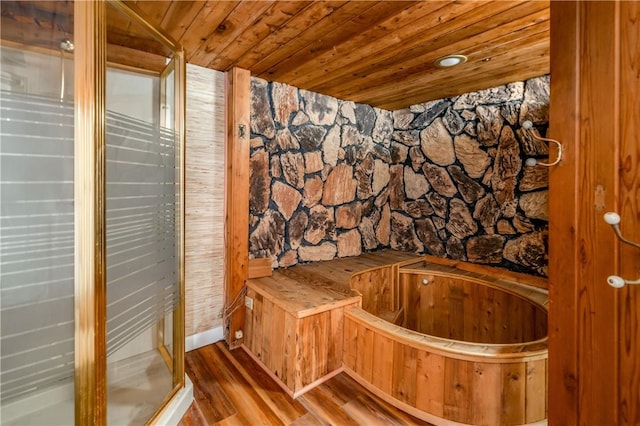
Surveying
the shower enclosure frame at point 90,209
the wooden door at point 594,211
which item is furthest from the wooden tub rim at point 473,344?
the shower enclosure frame at point 90,209

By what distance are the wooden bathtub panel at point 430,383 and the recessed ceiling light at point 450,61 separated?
193cm

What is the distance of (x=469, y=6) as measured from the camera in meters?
1.45

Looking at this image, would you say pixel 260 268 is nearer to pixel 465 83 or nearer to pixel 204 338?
pixel 204 338

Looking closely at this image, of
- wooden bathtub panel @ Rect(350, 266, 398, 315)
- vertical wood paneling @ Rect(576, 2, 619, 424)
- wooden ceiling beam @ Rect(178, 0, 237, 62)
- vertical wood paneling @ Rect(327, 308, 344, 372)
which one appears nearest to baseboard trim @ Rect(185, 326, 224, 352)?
vertical wood paneling @ Rect(327, 308, 344, 372)

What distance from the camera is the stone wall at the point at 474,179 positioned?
2416 mm

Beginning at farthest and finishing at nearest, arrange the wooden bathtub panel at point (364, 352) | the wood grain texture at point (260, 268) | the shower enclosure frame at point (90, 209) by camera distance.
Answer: the wood grain texture at point (260, 268)
the wooden bathtub panel at point (364, 352)
the shower enclosure frame at point (90, 209)

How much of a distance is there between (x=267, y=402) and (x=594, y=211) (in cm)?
179

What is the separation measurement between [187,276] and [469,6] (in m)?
2.43

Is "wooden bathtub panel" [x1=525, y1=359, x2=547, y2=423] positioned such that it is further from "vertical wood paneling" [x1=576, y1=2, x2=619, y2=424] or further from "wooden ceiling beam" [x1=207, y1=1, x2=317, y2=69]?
"wooden ceiling beam" [x1=207, y1=1, x2=317, y2=69]

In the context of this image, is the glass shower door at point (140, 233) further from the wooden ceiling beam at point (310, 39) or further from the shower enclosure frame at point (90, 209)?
the wooden ceiling beam at point (310, 39)

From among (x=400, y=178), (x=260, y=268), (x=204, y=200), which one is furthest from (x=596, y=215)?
(x=400, y=178)

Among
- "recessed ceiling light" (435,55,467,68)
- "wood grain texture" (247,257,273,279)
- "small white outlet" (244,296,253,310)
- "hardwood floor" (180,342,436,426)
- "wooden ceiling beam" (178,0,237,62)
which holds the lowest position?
"hardwood floor" (180,342,436,426)

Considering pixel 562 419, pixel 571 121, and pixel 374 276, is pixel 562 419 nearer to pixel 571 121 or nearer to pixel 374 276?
pixel 571 121

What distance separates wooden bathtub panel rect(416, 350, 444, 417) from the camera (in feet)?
5.17
